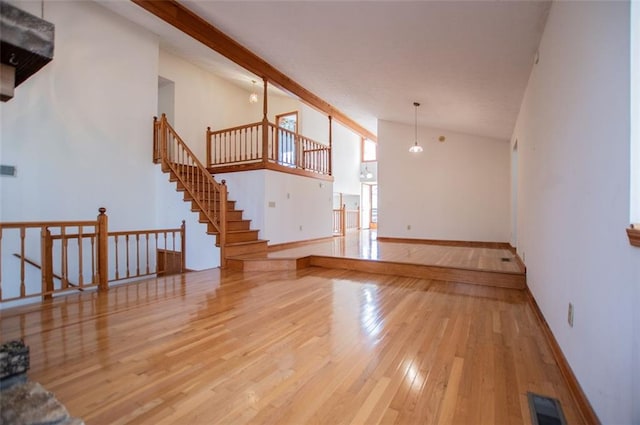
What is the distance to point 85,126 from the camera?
5.02 m

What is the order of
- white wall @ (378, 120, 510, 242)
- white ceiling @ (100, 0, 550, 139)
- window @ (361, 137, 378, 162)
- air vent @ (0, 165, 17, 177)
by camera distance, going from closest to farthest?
white ceiling @ (100, 0, 550, 139), air vent @ (0, 165, 17, 177), white wall @ (378, 120, 510, 242), window @ (361, 137, 378, 162)

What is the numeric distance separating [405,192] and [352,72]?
12.2ft

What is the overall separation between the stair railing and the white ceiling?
6.44ft

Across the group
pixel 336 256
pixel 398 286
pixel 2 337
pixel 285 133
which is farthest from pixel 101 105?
pixel 398 286

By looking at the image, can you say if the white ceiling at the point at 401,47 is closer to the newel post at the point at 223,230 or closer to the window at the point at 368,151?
the newel post at the point at 223,230

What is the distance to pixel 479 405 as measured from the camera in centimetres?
149

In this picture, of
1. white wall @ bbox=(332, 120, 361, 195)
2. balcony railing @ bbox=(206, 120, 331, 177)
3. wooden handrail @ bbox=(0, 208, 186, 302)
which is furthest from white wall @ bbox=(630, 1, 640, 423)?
white wall @ bbox=(332, 120, 361, 195)

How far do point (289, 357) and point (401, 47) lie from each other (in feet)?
11.0

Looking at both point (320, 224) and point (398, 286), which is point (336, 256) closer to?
point (398, 286)

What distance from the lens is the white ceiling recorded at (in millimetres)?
2650

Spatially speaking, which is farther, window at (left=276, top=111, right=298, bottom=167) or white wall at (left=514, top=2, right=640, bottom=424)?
window at (left=276, top=111, right=298, bottom=167)

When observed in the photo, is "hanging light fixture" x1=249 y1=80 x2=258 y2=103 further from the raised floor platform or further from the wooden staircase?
the raised floor platform

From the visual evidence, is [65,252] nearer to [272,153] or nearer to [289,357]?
[289,357]

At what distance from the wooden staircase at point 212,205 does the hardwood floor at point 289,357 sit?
1833 mm
